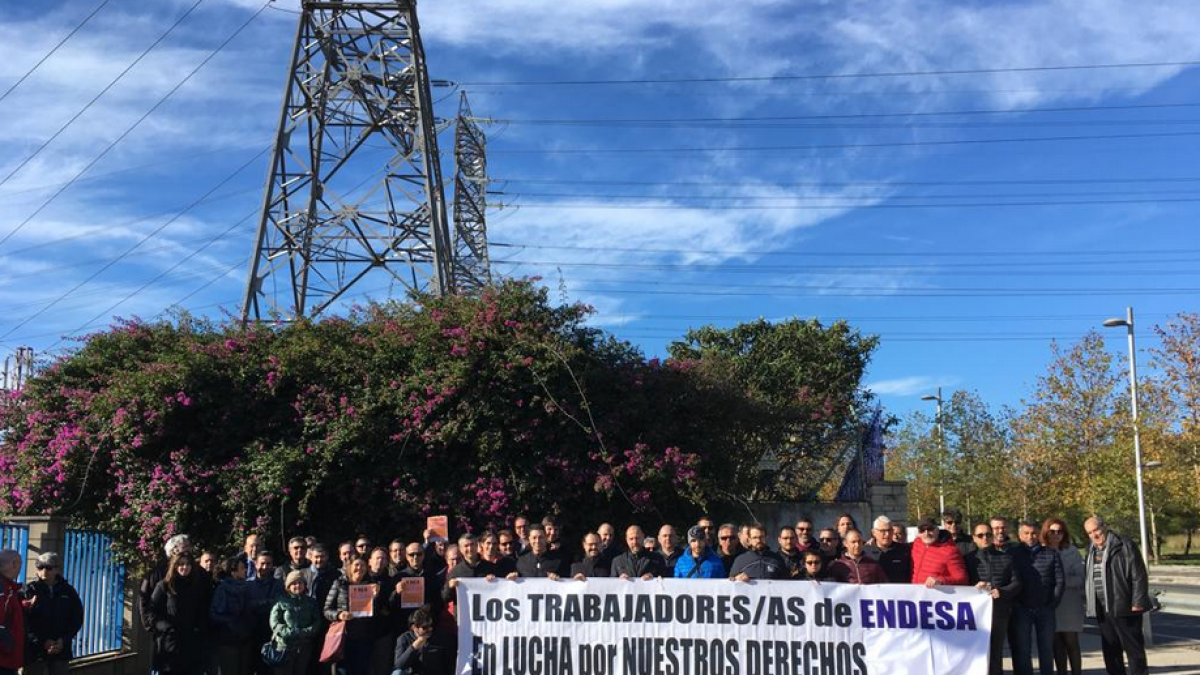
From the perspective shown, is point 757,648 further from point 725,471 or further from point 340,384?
point 340,384

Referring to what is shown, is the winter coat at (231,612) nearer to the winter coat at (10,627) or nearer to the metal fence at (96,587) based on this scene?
the winter coat at (10,627)

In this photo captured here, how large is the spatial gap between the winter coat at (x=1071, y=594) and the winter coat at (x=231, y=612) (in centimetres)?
831

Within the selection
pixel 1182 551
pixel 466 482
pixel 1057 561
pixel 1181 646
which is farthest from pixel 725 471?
pixel 1182 551

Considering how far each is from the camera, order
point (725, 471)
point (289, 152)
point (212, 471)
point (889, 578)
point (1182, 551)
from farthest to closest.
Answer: point (1182, 551) < point (289, 152) < point (725, 471) < point (212, 471) < point (889, 578)

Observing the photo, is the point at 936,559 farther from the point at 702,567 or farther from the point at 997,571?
the point at 702,567

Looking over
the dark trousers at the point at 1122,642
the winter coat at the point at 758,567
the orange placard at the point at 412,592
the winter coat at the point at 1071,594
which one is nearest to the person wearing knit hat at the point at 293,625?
the orange placard at the point at 412,592

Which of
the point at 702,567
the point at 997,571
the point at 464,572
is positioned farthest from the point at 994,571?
the point at 464,572

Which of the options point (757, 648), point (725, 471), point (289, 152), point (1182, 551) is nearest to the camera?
point (757, 648)

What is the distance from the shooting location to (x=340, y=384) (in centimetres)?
1359

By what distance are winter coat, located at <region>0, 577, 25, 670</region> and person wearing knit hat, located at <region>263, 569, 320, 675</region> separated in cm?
208

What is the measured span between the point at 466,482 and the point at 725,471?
3737mm

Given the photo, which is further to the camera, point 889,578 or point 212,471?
point 212,471

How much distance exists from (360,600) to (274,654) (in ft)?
3.18

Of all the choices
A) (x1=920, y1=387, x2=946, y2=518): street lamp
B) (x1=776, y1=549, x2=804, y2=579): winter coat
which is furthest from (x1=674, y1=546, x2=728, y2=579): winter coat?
(x1=920, y1=387, x2=946, y2=518): street lamp
